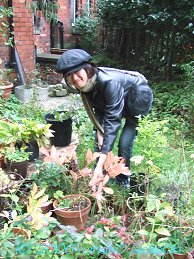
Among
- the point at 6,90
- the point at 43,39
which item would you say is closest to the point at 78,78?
the point at 6,90

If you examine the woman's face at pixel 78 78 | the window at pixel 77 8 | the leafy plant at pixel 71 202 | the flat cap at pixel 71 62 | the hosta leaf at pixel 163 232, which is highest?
the window at pixel 77 8

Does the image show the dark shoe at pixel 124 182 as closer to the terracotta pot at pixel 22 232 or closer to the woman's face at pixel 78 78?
the woman's face at pixel 78 78

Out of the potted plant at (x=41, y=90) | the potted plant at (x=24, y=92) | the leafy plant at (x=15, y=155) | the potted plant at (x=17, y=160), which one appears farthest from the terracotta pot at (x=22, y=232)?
the potted plant at (x=41, y=90)

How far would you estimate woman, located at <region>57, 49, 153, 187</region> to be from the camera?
2.41 meters

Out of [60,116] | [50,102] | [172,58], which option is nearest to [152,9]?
[172,58]

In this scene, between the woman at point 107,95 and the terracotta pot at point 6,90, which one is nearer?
the woman at point 107,95

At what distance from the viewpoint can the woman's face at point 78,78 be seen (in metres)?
2.42

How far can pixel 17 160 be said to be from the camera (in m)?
2.86

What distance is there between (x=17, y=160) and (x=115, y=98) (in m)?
1.05

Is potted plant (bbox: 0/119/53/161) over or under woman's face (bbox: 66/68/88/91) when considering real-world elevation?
under

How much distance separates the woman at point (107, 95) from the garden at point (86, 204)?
18 centimetres

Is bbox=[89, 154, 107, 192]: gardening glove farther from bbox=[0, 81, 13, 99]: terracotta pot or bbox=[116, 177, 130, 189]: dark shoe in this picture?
bbox=[0, 81, 13, 99]: terracotta pot

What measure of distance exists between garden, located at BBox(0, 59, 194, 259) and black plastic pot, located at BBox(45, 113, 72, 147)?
0.04 feet

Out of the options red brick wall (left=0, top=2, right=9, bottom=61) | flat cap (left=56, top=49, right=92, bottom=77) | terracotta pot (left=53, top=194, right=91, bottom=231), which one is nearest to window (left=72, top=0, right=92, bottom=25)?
red brick wall (left=0, top=2, right=9, bottom=61)
